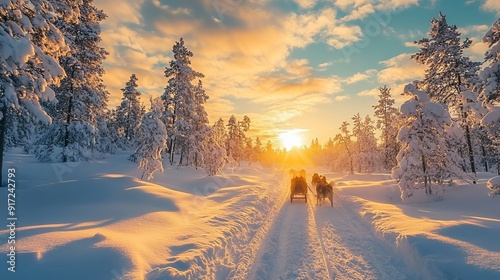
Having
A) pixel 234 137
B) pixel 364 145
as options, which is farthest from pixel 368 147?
pixel 234 137

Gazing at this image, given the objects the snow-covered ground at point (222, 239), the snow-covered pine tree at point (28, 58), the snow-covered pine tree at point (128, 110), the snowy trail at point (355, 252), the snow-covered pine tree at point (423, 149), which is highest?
the snow-covered pine tree at point (128, 110)

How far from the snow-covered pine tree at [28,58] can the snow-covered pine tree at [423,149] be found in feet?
64.6

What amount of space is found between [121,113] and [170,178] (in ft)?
119

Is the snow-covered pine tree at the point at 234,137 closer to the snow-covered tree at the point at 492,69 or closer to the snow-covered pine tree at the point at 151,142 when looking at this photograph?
the snow-covered pine tree at the point at 151,142

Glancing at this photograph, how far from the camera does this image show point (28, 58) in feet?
33.8

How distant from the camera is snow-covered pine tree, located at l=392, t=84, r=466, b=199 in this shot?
17.3 m

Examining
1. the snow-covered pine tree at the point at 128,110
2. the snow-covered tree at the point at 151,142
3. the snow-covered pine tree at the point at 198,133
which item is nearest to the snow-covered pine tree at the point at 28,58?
the snow-covered tree at the point at 151,142

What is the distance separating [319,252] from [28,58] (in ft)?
41.2

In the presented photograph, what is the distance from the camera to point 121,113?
55219 millimetres

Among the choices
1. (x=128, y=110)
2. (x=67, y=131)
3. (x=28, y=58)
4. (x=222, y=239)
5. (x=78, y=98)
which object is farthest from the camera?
(x=128, y=110)

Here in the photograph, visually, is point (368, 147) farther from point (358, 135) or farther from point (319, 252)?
point (319, 252)

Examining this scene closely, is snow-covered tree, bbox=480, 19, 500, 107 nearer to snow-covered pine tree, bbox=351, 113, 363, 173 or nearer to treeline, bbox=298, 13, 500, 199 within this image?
treeline, bbox=298, 13, 500, 199

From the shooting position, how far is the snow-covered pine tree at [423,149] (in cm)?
1730

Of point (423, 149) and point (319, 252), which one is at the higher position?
point (423, 149)
